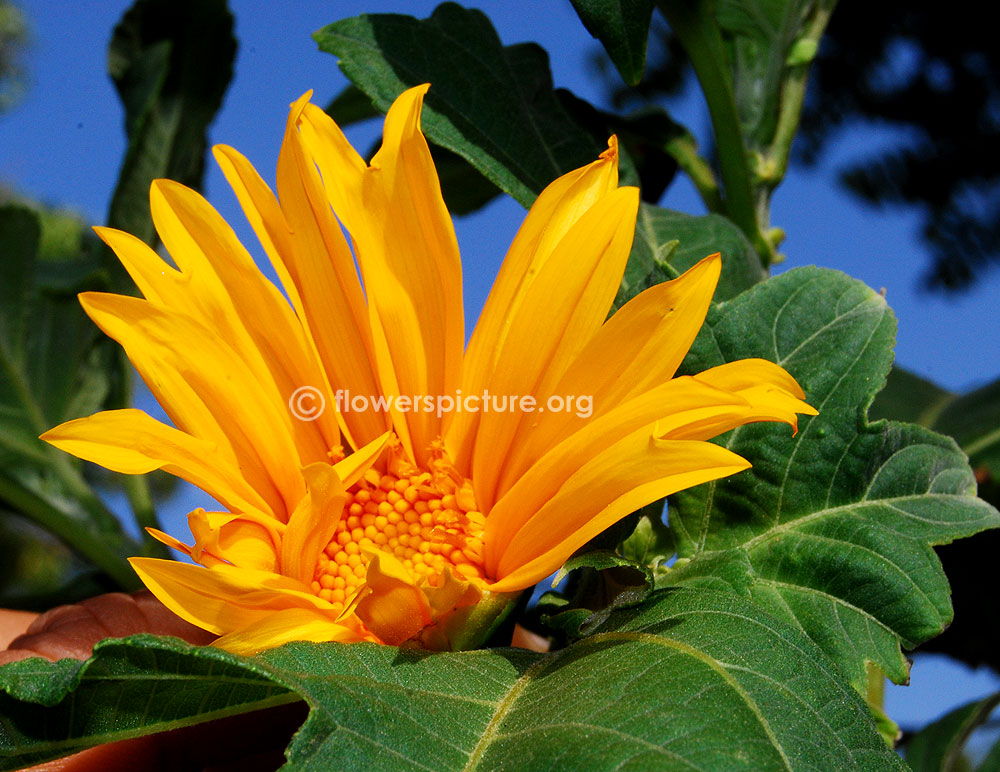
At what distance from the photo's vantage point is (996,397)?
1.31 metres

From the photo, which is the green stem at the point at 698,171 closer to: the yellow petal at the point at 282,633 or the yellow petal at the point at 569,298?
the yellow petal at the point at 569,298

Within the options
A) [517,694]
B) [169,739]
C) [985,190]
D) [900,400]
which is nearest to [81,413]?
[169,739]

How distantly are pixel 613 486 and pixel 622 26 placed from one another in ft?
1.09

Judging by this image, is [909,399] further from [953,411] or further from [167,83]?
[167,83]

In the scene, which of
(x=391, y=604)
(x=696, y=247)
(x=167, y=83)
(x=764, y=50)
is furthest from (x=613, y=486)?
Answer: (x=167, y=83)

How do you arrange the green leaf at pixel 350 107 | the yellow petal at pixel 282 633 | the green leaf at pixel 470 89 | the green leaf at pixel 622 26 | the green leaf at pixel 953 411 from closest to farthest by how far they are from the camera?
the yellow petal at pixel 282 633
the green leaf at pixel 622 26
the green leaf at pixel 470 89
the green leaf at pixel 350 107
the green leaf at pixel 953 411

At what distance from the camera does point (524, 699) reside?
0.48 meters

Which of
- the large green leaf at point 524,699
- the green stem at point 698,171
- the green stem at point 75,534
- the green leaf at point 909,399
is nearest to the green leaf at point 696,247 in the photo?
the green stem at point 698,171

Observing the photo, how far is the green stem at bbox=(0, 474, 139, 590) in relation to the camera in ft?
3.86

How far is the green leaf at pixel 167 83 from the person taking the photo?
1.24 meters

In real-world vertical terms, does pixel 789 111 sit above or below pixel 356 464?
above

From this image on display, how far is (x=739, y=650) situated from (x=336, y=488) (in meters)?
0.24

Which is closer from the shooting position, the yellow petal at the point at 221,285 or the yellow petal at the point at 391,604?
the yellow petal at the point at 391,604

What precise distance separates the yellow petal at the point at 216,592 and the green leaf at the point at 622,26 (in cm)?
41
